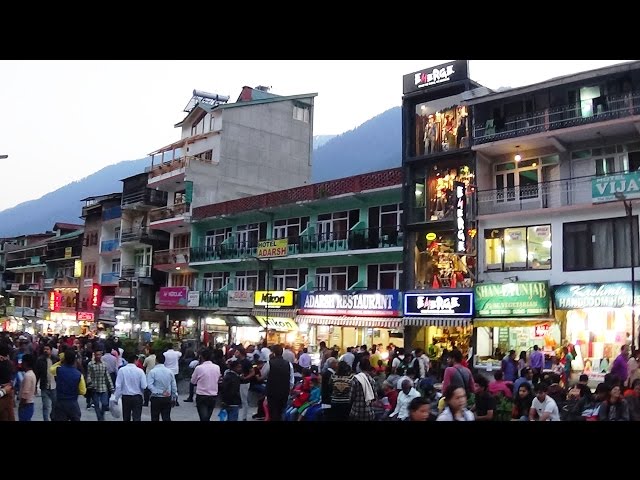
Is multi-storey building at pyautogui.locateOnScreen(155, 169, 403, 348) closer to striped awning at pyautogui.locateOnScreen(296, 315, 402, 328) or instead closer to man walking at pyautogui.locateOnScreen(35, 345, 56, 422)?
striped awning at pyautogui.locateOnScreen(296, 315, 402, 328)

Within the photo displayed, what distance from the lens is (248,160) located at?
42.0 meters

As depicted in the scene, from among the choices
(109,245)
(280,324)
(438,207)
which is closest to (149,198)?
(109,245)

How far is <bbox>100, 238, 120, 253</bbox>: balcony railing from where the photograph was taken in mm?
48338

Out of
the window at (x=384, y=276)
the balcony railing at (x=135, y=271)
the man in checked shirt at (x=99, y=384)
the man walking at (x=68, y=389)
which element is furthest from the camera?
the balcony railing at (x=135, y=271)

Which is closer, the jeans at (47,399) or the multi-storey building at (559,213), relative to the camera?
the jeans at (47,399)

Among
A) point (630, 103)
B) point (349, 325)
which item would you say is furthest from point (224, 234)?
point (630, 103)

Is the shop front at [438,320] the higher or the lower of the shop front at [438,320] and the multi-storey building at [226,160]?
the lower

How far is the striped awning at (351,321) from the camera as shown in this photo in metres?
26.0

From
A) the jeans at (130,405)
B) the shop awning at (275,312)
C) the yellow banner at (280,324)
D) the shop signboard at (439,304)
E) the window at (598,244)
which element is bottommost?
the jeans at (130,405)

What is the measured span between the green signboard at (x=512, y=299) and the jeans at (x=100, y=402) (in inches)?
537

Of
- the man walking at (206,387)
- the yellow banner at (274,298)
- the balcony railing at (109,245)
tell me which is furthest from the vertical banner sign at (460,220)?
the balcony railing at (109,245)

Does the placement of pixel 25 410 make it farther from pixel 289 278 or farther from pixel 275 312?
pixel 289 278

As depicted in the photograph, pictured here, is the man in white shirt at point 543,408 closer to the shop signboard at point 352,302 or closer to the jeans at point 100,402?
the jeans at point 100,402

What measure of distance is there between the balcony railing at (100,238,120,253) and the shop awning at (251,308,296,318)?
64.0 ft
